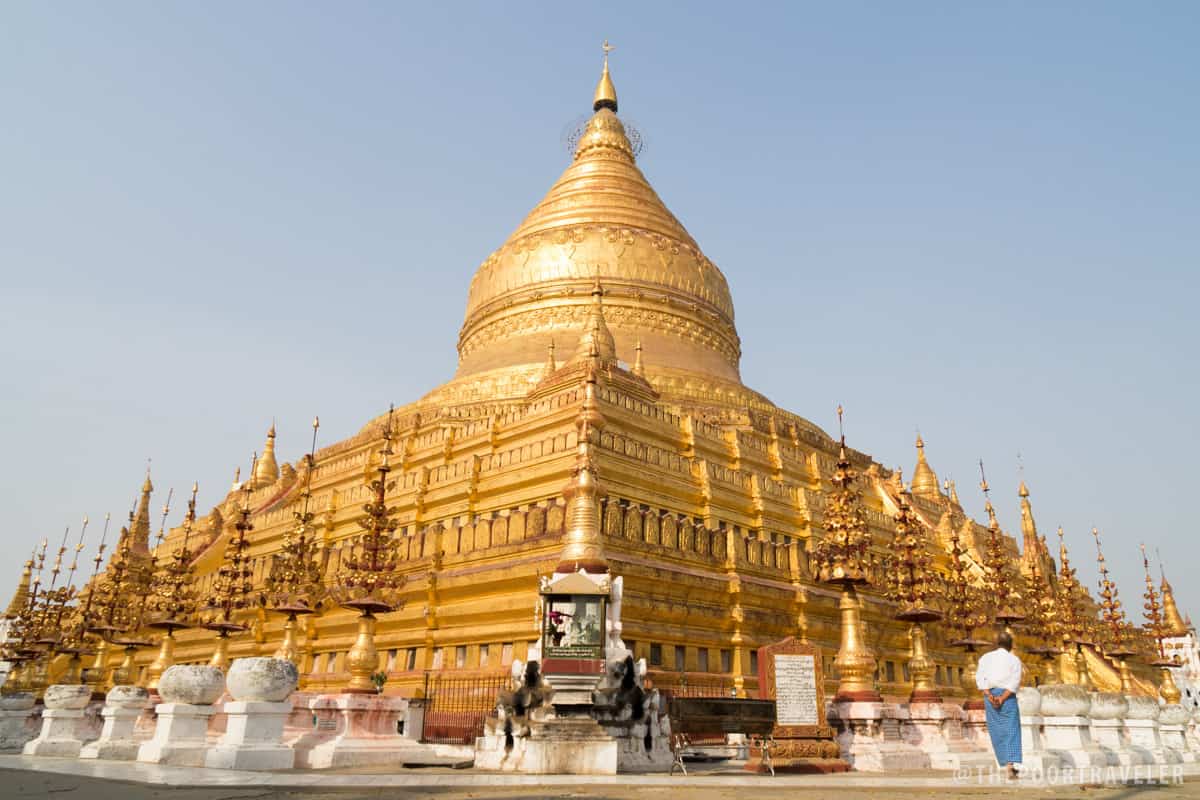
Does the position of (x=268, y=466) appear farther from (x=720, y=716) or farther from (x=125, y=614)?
(x=720, y=716)

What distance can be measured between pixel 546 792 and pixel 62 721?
1304cm

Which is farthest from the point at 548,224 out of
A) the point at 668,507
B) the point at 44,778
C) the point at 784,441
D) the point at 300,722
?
the point at 44,778

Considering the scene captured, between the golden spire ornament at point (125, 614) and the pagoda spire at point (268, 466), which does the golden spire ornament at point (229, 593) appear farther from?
the pagoda spire at point (268, 466)

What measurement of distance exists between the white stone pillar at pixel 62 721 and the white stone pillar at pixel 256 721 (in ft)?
20.0

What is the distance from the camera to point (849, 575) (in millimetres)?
15320

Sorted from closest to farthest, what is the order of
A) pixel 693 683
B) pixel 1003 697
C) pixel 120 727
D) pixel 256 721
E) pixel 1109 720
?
pixel 1003 697, pixel 256 721, pixel 1109 720, pixel 120 727, pixel 693 683

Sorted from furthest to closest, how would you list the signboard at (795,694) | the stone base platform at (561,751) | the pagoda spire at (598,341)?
the pagoda spire at (598,341) → the signboard at (795,694) → the stone base platform at (561,751)

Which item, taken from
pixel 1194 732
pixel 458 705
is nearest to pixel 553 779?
pixel 458 705

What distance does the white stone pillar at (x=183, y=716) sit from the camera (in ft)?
42.7

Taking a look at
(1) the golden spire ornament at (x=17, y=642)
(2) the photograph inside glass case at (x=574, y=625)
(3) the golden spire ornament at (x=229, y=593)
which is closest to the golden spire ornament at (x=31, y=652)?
(1) the golden spire ornament at (x=17, y=642)

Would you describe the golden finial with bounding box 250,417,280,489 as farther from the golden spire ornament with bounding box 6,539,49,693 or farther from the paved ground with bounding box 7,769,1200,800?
the paved ground with bounding box 7,769,1200,800

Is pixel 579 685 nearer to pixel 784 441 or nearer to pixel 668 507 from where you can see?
pixel 668 507

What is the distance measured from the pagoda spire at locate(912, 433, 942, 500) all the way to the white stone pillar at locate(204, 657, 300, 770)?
31817 millimetres

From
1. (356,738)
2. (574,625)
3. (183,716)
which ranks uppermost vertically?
(574,625)
